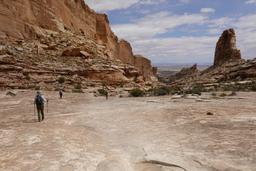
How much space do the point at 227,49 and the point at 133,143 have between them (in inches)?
2633

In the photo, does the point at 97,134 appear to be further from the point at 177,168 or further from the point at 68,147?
the point at 177,168

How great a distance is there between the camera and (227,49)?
7281 cm

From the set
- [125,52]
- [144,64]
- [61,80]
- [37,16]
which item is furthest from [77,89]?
[144,64]

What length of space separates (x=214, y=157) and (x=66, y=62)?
33517 millimetres

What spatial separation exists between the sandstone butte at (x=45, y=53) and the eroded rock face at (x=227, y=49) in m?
32.0

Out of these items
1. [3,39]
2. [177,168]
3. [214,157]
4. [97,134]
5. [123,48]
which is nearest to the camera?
[177,168]

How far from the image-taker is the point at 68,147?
9297 mm

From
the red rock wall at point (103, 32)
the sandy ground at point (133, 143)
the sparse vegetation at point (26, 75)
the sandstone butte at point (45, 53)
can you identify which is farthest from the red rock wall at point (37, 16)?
the sandy ground at point (133, 143)

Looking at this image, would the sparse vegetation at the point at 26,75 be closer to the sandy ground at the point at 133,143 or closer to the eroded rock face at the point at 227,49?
the sandy ground at the point at 133,143

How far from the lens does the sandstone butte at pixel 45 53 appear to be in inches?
1394

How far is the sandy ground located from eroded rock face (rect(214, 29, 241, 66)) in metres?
58.9

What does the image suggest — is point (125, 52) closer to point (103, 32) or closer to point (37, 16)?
point (103, 32)

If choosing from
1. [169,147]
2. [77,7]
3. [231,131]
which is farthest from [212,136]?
[77,7]

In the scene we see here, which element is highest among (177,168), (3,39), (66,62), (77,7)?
(77,7)
